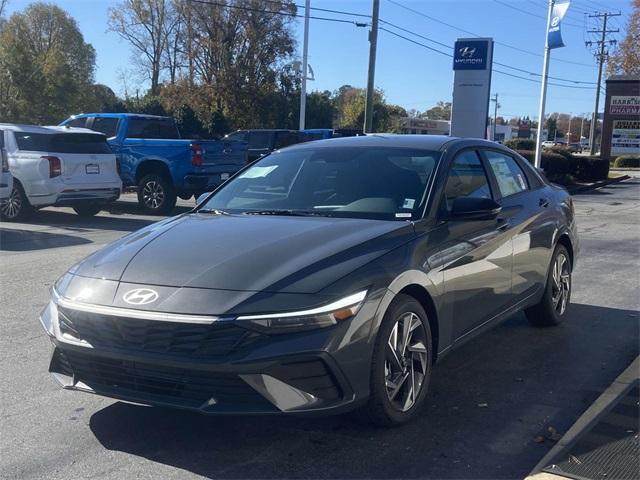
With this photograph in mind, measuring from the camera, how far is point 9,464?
3.58 m

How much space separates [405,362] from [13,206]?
11091 millimetres

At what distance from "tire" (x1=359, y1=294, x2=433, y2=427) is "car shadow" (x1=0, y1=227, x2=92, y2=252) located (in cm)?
764

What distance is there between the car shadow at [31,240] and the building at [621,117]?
41945mm

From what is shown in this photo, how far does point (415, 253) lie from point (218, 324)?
131 cm

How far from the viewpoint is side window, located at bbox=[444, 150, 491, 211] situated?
484 cm

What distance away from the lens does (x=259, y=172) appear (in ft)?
17.6

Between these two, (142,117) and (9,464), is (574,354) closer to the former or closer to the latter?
(9,464)

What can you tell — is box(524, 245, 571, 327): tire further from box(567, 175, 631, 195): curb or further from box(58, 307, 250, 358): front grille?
box(567, 175, 631, 195): curb

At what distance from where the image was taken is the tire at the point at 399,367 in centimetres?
375

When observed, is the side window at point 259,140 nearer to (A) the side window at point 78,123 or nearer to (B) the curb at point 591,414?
(A) the side window at point 78,123

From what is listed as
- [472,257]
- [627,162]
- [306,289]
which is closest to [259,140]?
[472,257]

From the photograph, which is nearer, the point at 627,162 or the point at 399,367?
the point at 399,367

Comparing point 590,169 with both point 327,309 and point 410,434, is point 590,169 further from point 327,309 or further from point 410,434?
point 327,309

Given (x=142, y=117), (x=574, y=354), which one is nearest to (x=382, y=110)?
(x=142, y=117)
